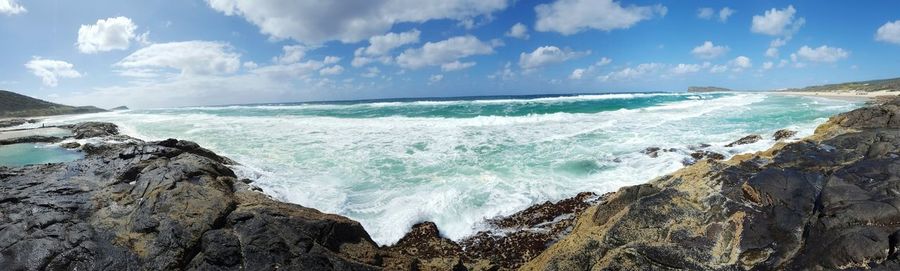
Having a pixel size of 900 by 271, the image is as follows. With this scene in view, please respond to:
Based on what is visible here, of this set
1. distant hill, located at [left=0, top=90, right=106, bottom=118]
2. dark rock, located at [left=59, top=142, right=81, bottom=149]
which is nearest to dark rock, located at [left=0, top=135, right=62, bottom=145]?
dark rock, located at [left=59, top=142, right=81, bottom=149]

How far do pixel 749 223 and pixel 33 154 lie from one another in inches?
806

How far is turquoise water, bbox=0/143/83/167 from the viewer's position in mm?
12781

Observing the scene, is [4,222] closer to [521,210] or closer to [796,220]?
[521,210]

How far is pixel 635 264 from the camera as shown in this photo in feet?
13.0

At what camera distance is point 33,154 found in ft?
47.4

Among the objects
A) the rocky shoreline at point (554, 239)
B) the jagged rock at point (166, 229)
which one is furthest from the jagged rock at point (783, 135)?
the jagged rock at point (166, 229)

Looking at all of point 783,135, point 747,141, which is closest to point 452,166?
point 747,141

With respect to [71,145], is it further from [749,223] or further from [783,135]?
[783,135]

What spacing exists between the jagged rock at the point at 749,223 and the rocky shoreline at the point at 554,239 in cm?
1

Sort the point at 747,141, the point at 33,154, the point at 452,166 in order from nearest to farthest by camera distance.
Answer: the point at 452,166 → the point at 747,141 → the point at 33,154

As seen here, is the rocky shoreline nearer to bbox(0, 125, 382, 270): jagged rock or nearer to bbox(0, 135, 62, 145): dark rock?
bbox(0, 125, 382, 270): jagged rock

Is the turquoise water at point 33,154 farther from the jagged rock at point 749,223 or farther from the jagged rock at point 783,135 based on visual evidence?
the jagged rock at point 783,135

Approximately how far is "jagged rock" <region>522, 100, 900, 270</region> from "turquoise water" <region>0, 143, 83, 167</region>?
15.9 metres

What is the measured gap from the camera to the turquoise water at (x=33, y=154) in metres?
12.8
